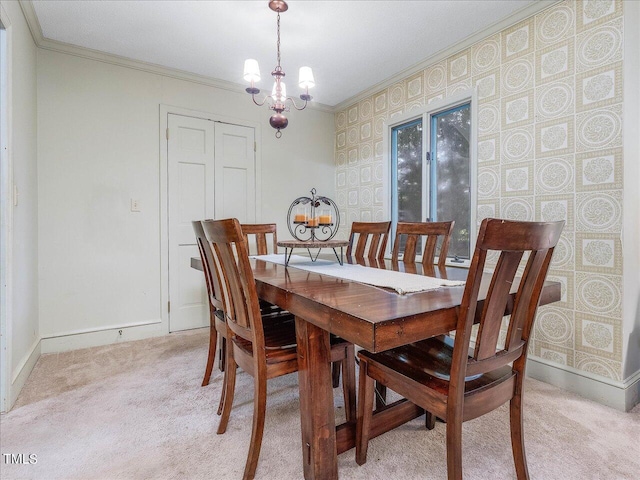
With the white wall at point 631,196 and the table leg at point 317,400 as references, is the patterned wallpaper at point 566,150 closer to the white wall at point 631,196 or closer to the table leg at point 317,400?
the white wall at point 631,196

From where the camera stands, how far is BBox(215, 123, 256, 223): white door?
340 cm

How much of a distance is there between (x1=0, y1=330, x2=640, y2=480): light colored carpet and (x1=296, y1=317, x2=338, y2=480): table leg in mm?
158

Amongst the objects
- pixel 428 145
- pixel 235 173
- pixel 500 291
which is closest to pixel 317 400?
pixel 500 291

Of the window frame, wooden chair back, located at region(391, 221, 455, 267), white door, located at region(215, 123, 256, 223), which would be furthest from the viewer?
white door, located at region(215, 123, 256, 223)

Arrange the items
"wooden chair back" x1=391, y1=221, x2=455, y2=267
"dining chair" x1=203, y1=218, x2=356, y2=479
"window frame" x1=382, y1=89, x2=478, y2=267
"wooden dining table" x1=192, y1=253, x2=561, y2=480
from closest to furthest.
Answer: "wooden dining table" x1=192, y1=253, x2=561, y2=480 < "dining chair" x1=203, y1=218, x2=356, y2=479 < "wooden chair back" x1=391, y1=221, x2=455, y2=267 < "window frame" x1=382, y1=89, x2=478, y2=267

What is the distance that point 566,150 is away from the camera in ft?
6.81

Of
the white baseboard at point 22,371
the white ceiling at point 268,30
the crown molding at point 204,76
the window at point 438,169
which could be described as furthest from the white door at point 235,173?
the white baseboard at point 22,371

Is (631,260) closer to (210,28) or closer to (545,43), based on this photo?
(545,43)

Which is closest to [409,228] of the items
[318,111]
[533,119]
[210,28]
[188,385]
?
[533,119]

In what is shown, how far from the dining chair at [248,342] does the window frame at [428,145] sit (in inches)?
63.1

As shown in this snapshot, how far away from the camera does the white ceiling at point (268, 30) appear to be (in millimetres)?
2234

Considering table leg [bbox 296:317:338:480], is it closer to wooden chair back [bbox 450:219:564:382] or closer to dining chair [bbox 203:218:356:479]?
dining chair [bbox 203:218:356:479]

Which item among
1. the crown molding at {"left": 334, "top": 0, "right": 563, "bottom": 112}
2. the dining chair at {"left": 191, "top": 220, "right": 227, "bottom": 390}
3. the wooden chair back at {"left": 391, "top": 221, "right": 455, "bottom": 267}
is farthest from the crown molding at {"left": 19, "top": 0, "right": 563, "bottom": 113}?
the dining chair at {"left": 191, "top": 220, "right": 227, "bottom": 390}

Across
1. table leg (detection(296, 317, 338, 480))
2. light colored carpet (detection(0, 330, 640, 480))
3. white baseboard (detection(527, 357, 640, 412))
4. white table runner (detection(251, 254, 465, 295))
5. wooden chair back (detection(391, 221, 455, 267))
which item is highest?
wooden chair back (detection(391, 221, 455, 267))
